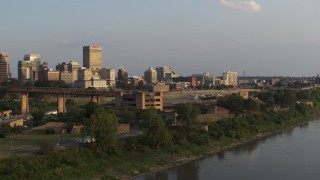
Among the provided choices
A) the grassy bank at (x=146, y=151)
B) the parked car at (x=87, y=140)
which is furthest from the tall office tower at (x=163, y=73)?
the parked car at (x=87, y=140)

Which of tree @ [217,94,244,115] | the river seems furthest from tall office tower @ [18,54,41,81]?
the river

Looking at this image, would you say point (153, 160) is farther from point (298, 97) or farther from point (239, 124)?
point (298, 97)

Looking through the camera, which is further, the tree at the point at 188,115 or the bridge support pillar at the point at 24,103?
the bridge support pillar at the point at 24,103

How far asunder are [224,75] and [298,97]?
44.8 metres

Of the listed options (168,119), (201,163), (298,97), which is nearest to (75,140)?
(201,163)

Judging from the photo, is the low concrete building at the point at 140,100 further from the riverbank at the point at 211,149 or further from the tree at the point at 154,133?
the tree at the point at 154,133

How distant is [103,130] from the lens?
12.3 meters

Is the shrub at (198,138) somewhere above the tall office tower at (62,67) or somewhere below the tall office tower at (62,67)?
below

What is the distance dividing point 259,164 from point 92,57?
65.6 meters

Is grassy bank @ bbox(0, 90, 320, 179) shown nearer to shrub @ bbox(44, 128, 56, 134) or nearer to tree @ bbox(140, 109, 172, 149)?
tree @ bbox(140, 109, 172, 149)

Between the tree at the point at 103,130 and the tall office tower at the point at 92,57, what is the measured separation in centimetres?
6441

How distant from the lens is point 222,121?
61.9 feet

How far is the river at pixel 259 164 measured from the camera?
11961mm

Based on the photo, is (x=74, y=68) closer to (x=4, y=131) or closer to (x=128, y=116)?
(x=128, y=116)
